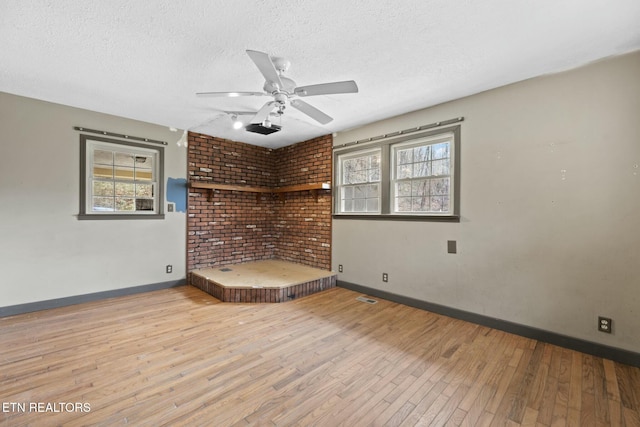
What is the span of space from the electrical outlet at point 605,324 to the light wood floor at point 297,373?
0.27m

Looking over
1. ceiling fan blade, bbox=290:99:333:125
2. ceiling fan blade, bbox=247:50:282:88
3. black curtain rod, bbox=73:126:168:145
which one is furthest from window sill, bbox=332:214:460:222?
black curtain rod, bbox=73:126:168:145

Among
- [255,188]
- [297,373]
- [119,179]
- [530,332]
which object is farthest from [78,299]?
[530,332]

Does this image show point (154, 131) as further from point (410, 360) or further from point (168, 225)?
point (410, 360)

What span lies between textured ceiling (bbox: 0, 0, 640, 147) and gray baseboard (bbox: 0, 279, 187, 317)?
2.61m

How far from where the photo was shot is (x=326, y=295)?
163 inches

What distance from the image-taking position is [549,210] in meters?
2.67

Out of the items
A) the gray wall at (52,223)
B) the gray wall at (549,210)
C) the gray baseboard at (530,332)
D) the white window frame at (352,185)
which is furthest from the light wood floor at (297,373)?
the white window frame at (352,185)

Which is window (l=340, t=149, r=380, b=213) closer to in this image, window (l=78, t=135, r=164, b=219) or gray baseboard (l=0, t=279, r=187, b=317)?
window (l=78, t=135, r=164, b=219)

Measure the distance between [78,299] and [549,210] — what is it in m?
5.83

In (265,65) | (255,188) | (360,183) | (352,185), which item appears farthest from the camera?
(255,188)

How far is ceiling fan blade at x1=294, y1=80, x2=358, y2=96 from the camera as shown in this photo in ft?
7.22

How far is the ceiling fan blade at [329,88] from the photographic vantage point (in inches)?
86.6

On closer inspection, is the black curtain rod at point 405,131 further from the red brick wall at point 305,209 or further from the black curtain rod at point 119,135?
the black curtain rod at point 119,135

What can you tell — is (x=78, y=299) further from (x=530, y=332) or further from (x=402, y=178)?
(x=530, y=332)
